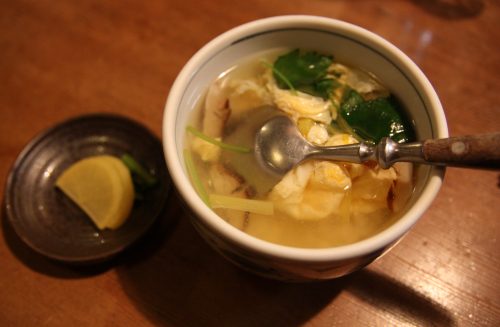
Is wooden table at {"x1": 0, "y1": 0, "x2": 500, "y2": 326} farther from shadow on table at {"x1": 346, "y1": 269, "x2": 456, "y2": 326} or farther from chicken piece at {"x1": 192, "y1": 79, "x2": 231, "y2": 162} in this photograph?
chicken piece at {"x1": 192, "y1": 79, "x2": 231, "y2": 162}

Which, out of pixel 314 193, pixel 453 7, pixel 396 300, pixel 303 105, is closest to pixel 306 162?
pixel 314 193

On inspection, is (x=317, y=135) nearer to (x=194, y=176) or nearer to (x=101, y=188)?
(x=194, y=176)

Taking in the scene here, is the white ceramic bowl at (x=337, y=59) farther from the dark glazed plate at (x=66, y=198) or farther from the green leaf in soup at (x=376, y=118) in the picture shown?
the dark glazed plate at (x=66, y=198)

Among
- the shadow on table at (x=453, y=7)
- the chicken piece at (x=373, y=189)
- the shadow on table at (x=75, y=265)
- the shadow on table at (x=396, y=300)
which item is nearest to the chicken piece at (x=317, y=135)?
the chicken piece at (x=373, y=189)

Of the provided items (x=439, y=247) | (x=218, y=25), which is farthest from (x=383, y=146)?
(x=218, y=25)

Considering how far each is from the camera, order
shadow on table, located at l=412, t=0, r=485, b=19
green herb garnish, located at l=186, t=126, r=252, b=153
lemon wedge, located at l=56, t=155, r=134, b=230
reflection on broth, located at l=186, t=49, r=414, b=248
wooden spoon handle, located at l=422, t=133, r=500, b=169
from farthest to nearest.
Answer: shadow on table, located at l=412, t=0, r=485, b=19 < lemon wedge, located at l=56, t=155, r=134, b=230 < green herb garnish, located at l=186, t=126, r=252, b=153 < reflection on broth, located at l=186, t=49, r=414, b=248 < wooden spoon handle, located at l=422, t=133, r=500, b=169

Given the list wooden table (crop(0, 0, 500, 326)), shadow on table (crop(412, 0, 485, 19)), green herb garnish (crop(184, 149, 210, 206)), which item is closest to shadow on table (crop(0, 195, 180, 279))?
wooden table (crop(0, 0, 500, 326))

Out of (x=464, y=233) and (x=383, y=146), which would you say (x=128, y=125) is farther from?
(x=464, y=233)
